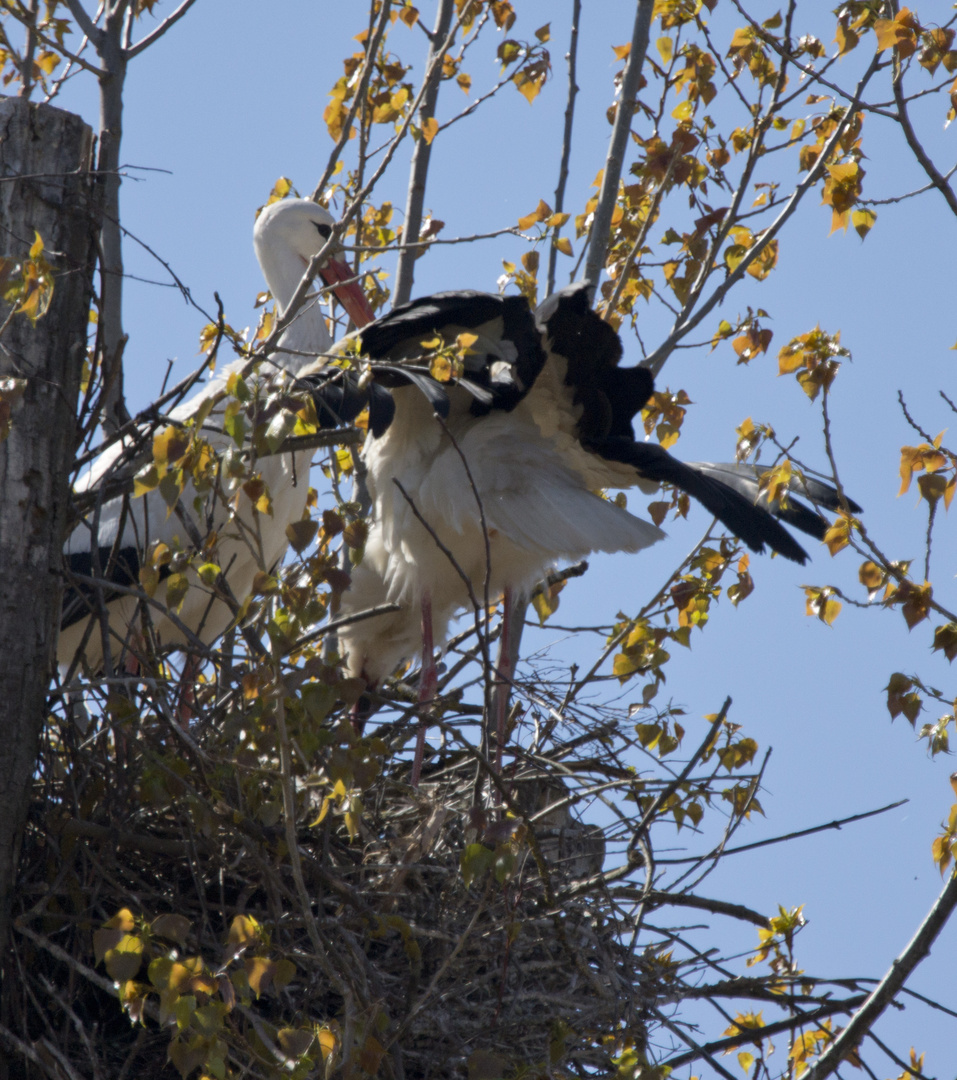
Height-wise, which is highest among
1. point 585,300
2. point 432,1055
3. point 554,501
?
point 585,300

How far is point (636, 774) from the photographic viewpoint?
4172 millimetres

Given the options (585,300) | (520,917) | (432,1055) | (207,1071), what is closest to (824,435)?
A: (585,300)

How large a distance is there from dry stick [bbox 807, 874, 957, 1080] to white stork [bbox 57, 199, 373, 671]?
2.06m

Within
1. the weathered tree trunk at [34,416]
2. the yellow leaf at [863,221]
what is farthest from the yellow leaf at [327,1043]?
the yellow leaf at [863,221]

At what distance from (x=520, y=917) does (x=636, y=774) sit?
2.40 ft

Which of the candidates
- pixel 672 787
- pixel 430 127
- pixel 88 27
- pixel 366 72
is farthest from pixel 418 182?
pixel 672 787

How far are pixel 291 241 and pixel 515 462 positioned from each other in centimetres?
224

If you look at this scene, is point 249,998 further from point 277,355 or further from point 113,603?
point 277,355

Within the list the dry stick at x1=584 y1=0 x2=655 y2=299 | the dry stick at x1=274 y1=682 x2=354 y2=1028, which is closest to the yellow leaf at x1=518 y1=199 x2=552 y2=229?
the dry stick at x1=584 y1=0 x2=655 y2=299

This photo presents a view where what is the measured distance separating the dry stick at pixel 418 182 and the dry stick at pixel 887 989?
3.13 metres

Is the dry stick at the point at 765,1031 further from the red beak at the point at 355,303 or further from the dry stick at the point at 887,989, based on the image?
the red beak at the point at 355,303

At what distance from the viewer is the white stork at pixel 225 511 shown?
4867 millimetres

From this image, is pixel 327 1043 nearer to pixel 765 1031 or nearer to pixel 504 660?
pixel 765 1031

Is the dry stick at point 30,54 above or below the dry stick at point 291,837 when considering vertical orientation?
above
